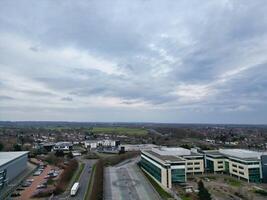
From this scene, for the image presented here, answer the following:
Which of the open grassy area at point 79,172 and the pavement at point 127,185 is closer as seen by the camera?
the pavement at point 127,185

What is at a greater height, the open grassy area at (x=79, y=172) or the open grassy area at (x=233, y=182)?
the open grassy area at (x=79, y=172)

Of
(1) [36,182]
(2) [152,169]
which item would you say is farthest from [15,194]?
(2) [152,169]

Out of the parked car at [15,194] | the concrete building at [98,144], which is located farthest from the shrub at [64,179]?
the concrete building at [98,144]

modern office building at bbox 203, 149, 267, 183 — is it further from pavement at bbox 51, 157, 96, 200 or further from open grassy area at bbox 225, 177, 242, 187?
pavement at bbox 51, 157, 96, 200

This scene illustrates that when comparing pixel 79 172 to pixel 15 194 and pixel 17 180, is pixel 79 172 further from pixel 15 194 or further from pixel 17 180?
pixel 15 194

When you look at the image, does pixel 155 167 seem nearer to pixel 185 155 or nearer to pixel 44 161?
pixel 185 155

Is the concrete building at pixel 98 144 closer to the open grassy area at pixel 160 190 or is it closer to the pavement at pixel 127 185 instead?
the pavement at pixel 127 185

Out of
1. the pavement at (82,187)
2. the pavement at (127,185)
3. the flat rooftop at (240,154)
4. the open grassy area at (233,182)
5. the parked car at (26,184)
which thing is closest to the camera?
the pavement at (82,187)
